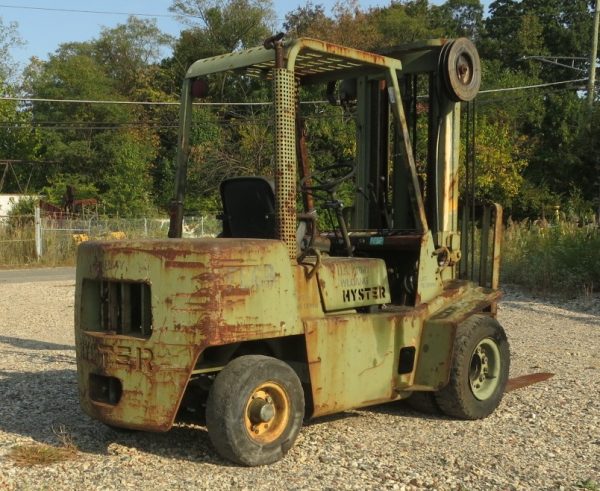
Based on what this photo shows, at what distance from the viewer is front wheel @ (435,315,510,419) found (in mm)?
→ 6445

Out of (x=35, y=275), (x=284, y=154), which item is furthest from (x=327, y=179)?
(x=35, y=275)

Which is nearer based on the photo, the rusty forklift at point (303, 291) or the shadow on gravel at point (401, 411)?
the rusty forklift at point (303, 291)

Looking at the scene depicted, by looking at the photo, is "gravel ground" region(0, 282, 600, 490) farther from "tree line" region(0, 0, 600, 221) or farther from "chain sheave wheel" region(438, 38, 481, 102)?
"tree line" region(0, 0, 600, 221)

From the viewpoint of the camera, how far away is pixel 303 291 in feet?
18.2

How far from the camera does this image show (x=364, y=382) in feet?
19.4

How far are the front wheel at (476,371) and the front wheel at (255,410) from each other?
5.09 ft

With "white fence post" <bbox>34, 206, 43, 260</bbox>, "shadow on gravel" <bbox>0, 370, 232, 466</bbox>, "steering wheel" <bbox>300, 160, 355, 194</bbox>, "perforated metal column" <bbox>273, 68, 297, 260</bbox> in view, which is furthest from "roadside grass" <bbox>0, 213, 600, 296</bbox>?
"white fence post" <bbox>34, 206, 43, 260</bbox>

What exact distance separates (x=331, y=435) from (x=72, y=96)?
49.7 meters

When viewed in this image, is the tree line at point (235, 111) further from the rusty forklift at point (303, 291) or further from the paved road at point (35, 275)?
the rusty forklift at point (303, 291)

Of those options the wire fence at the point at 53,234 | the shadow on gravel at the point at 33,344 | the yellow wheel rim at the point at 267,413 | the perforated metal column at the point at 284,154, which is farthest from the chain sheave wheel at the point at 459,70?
the wire fence at the point at 53,234

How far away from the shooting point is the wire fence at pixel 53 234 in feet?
95.7

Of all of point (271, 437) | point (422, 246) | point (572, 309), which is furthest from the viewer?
point (572, 309)

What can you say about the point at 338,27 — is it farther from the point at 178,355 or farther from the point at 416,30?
the point at 178,355

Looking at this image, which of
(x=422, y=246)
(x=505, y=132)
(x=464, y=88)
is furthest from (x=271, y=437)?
(x=505, y=132)
